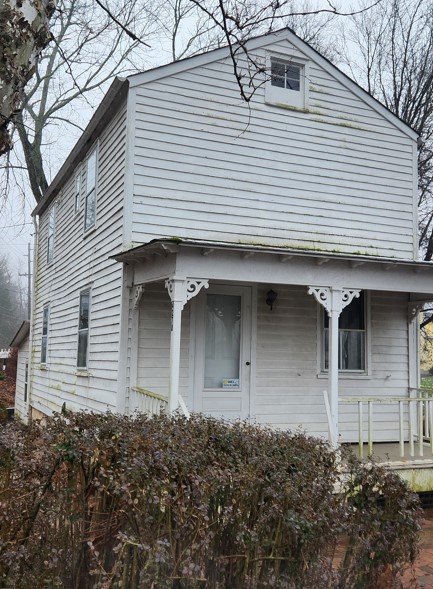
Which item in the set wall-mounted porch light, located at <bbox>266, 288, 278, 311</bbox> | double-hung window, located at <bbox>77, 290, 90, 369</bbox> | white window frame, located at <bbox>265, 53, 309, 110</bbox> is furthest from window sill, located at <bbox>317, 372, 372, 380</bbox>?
white window frame, located at <bbox>265, 53, 309, 110</bbox>

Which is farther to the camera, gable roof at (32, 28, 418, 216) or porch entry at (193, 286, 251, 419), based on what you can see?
gable roof at (32, 28, 418, 216)

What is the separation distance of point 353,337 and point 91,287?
4574 millimetres

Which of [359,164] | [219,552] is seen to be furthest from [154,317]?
[219,552]

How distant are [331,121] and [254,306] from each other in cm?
350

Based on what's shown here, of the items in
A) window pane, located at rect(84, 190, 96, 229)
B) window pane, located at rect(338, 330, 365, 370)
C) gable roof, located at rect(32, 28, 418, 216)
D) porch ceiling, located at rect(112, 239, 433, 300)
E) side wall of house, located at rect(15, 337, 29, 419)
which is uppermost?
A: gable roof, located at rect(32, 28, 418, 216)

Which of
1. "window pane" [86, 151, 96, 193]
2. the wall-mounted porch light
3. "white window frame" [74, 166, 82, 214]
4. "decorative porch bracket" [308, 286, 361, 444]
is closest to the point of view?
"decorative porch bracket" [308, 286, 361, 444]

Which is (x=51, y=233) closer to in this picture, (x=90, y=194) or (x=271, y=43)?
(x=90, y=194)

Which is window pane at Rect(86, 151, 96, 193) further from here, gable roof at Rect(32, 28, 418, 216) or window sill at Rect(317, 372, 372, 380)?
window sill at Rect(317, 372, 372, 380)

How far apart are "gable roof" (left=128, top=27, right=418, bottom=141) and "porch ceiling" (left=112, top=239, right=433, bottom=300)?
282cm

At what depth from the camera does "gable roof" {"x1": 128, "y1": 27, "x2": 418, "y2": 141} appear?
26.8ft

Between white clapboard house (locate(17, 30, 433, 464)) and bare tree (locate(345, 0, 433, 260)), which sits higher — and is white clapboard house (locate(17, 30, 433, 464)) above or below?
below

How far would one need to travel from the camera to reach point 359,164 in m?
9.45

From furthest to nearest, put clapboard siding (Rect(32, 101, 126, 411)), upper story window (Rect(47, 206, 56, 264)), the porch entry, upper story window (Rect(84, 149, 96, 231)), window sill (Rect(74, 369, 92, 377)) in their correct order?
upper story window (Rect(47, 206, 56, 264)), upper story window (Rect(84, 149, 96, 231)), window sill (Rect(74, 369, 92, 377)), clapboard siding (Rect(32, 101, 126, 411)), the porch entry

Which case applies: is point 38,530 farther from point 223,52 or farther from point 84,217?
point 84,217
